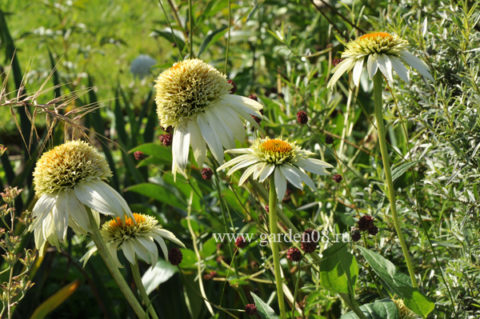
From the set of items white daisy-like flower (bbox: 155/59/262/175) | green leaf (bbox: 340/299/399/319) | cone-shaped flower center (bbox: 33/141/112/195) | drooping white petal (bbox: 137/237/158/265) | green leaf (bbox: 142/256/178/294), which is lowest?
green leaf (bbox: 142/256/178/294)

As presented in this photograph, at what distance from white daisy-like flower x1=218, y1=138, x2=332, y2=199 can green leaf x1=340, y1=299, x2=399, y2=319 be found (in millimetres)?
264

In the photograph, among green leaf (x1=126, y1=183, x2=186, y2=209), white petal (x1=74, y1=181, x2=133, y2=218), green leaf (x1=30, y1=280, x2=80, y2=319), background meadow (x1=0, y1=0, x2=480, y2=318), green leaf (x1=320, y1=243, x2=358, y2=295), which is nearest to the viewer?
white petal (x1=74, y1=181, x2=133, y2=218)

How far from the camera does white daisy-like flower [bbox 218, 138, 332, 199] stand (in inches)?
32.1

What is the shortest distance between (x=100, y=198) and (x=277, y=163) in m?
0.27

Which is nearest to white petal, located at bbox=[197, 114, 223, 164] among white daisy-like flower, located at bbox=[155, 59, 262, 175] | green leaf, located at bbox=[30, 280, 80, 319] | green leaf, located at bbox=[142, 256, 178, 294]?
white daisy-like flower, located at bbox=[155, 59, 262, 175]

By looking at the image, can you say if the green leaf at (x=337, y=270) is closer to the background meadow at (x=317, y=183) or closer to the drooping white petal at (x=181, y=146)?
the background meadow at (x=317, y=183)

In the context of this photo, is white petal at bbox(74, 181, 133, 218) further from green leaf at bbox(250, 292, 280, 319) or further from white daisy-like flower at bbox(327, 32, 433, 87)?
white daisy-like flower at bbox(327, 32, 433, 87)

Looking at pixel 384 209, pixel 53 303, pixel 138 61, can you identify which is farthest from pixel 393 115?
pixel 138 61

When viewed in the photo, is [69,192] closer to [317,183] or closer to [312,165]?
[312,165]

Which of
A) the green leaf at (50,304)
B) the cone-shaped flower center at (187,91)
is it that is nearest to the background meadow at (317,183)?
the green leaf at (50,304)

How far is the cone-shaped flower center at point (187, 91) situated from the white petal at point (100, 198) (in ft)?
0.46

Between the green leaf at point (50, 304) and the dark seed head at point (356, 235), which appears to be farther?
the green leaf at point (50, 304)

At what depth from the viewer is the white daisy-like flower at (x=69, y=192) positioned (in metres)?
0.78

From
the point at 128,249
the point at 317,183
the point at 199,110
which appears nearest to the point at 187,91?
the point at 199,110
